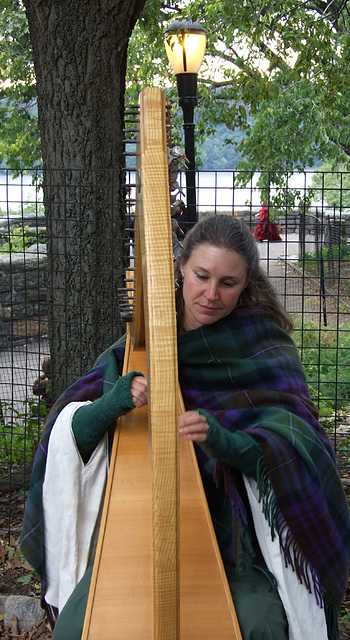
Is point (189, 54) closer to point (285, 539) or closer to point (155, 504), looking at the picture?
point (285, 539)

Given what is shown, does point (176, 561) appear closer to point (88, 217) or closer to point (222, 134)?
point (88, 217)

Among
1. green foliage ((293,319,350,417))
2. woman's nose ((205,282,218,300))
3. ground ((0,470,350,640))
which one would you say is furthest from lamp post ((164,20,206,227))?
woman's nose ((205,282,218,300))

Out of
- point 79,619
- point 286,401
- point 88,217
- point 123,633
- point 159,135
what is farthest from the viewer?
point 88,217

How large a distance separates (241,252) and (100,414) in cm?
58

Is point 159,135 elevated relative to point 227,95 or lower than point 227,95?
lower

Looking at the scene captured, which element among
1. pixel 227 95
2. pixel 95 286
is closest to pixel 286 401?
pixel 95 286

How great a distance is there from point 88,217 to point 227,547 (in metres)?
1.99

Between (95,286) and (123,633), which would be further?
(95,286)

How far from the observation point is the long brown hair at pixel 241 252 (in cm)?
194

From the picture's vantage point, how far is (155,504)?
986 mm

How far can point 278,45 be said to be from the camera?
4.60m

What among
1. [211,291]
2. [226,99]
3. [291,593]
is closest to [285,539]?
[291,593]

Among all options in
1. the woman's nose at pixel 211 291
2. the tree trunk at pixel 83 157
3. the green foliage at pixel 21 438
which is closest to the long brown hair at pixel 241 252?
the woman's nose at pixel 211 291

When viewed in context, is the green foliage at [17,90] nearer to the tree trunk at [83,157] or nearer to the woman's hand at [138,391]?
the tree trunk at [83,157]
